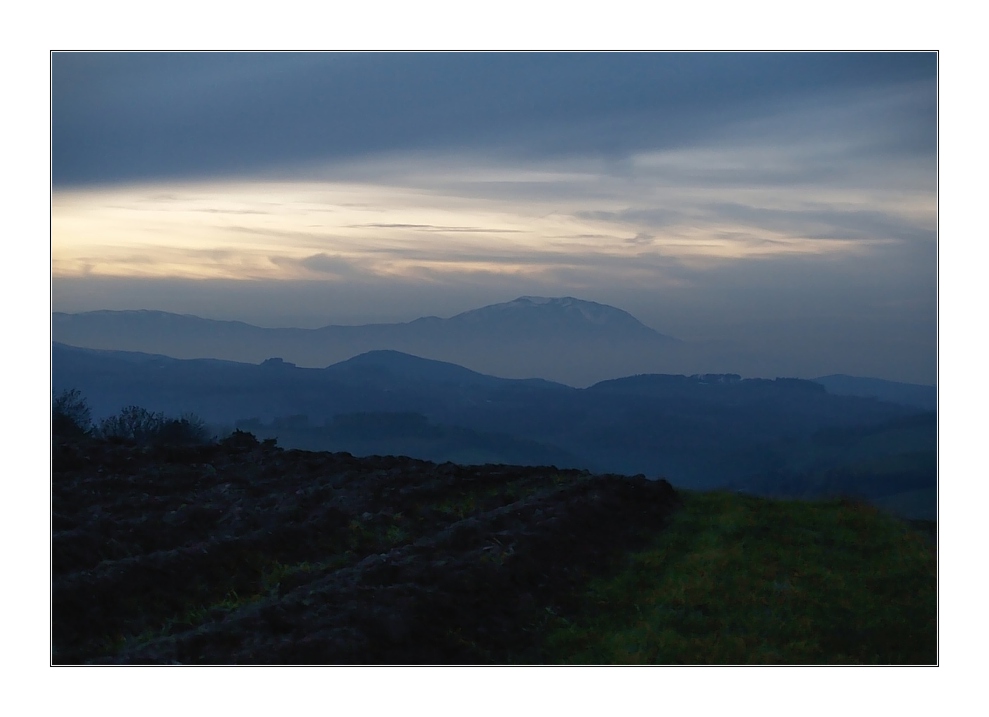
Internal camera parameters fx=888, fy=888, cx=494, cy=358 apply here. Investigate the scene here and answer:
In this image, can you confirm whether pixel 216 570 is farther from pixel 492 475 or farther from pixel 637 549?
pixel 492 475

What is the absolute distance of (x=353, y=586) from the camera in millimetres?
7676

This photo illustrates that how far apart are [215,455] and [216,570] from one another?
619cm

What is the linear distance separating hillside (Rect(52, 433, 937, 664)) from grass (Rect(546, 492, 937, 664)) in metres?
0.02

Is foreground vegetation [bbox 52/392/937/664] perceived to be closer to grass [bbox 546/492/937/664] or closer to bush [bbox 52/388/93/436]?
grass [bbox 546/492/937/664]

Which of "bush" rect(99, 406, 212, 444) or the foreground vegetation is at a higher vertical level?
"bush" rect(99, 406, 212, 444)

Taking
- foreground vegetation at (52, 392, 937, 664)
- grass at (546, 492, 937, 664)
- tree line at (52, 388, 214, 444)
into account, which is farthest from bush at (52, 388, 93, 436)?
grass at (546, 492, 937, 664)

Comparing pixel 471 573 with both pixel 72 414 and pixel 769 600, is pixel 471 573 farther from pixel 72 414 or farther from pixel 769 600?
pixel 72 414

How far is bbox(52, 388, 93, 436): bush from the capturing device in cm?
1548

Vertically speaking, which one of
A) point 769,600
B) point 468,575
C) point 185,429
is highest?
point 185,429

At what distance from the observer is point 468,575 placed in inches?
319

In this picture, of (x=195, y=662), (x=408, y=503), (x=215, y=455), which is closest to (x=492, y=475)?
(x=408, y=503)

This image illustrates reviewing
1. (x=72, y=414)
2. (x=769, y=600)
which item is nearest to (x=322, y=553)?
(x=769, y=600)

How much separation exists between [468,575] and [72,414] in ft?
34.8
